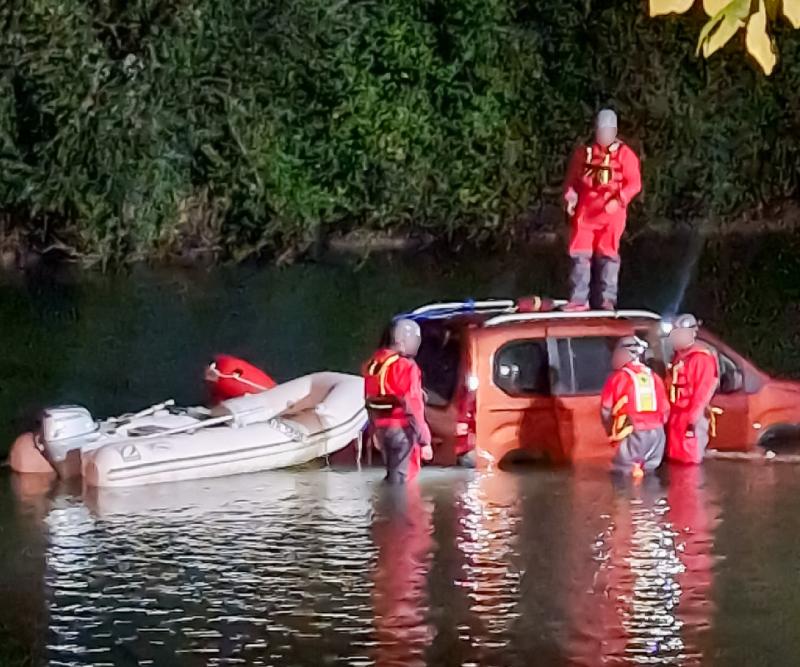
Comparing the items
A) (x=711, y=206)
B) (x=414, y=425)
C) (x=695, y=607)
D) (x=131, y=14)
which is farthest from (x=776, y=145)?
(x=695, y=607)

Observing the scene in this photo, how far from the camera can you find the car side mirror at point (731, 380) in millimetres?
9898

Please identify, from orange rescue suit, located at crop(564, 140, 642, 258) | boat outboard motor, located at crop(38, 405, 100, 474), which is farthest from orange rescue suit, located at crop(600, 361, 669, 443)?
boat outboard motor, located at crop(38, 405, 100, 474)

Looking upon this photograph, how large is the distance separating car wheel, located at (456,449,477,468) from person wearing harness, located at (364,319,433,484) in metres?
0.36

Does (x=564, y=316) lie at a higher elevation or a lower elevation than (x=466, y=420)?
higher

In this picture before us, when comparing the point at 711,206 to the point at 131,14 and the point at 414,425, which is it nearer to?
the point at 131,14

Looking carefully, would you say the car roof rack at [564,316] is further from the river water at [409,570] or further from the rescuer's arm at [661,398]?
the river water at [409,570]

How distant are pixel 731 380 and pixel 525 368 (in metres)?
1.28

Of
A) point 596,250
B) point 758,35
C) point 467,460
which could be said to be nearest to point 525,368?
point 467,460

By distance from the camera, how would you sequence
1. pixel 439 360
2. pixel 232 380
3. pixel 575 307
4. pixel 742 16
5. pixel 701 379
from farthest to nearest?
pixel 232 380 → pixel 575 307 → pixel 439 360 → pixel 701 379 → pixel 742 16

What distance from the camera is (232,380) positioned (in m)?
11.2

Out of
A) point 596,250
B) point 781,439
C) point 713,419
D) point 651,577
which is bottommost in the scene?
point 651,577

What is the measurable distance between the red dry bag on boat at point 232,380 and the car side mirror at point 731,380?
116 inches

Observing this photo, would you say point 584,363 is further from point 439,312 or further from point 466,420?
point 439,312

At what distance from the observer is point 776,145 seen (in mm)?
23062
